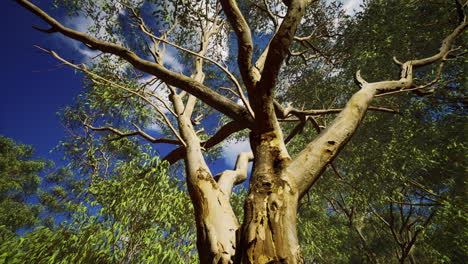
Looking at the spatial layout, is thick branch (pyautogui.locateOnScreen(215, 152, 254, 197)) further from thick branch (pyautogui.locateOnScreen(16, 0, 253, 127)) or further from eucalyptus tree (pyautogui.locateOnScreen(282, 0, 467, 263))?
eucalyptus tree (pyautogui.locateOnScreen(282, 0, 467, 263))

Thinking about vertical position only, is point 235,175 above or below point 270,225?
above

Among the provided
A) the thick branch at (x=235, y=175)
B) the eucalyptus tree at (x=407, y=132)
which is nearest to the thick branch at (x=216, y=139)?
the thick branch at (x=235, y=175)

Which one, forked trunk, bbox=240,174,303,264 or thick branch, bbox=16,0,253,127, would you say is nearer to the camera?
forked trunk, bbox=240,174,303,264

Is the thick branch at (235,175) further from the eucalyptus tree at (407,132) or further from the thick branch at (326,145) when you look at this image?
the eucalyptus tree at (407,132)

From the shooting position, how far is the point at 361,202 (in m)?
7.17

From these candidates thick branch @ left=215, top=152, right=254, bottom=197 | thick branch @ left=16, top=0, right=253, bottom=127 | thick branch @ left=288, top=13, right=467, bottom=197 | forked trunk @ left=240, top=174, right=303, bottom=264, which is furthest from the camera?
thick branch @ left=215, top=152, right=254, bottom=197

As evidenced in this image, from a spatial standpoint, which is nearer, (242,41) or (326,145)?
(242,41)

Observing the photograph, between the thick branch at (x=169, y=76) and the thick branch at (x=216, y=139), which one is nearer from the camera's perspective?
the thick branch at (x=169, y=76)

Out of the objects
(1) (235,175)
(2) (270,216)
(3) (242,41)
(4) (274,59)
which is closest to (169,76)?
(3) (242,41)

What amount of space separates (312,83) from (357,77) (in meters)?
6.30

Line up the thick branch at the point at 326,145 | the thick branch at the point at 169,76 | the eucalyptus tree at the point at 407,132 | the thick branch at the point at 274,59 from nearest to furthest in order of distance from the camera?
1. the thick branch at the point at 274,59
2. the thick branch at the point at 326,145
3. the thick branch at the point at 169,76
4. the eucalyptus tree at the point at 407,132

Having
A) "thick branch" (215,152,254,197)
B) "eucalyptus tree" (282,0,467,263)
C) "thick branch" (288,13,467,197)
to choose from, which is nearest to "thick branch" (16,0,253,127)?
"thick branch" (288,13,467,197)

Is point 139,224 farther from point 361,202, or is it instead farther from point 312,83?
point 312,83

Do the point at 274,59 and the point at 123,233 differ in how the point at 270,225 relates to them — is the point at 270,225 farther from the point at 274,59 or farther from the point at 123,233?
the point at 123,233
